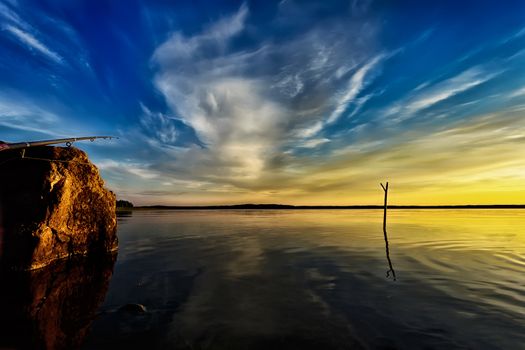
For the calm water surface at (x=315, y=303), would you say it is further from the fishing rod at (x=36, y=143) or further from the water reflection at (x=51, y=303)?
the fishing rod at (x=36, y=143)

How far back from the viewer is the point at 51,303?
791 cm

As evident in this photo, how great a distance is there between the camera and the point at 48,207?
11.5 metres

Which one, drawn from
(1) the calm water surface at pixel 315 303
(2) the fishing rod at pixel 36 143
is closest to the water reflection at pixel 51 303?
(1) the calm water surface at pixel 315 303

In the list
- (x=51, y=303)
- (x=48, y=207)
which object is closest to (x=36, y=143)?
(x=48, y=207)

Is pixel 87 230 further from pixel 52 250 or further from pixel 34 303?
pixel 34 303

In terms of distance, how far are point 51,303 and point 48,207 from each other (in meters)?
5.09

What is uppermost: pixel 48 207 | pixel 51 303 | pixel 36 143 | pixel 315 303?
pixel 36 143

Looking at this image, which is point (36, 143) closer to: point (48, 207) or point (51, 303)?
point (48, 207)

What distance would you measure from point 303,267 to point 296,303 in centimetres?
470

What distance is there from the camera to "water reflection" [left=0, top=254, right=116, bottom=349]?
5848mm

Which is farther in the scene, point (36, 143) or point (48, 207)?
point (48, 207)

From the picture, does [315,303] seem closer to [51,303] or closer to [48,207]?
[51,303]

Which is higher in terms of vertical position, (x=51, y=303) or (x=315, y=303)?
(x=51, y=303)

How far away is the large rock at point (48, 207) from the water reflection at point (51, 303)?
0.79m
